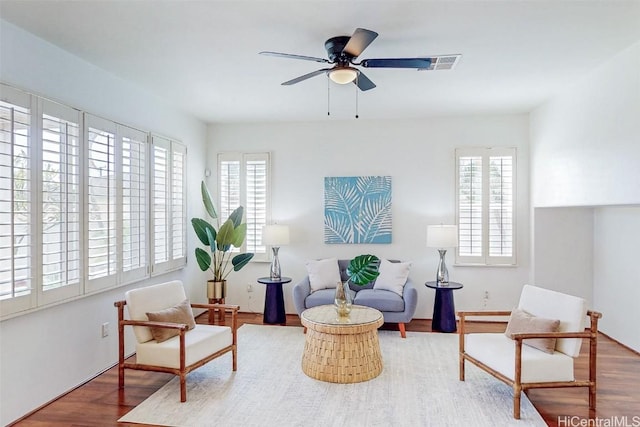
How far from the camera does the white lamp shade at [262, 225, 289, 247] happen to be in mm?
5504

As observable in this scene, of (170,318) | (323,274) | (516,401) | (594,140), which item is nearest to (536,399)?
(516,401)

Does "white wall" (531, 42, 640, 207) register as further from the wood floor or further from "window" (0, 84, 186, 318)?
"window" (0, 84, 186, 318)

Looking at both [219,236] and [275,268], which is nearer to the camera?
[219,236]

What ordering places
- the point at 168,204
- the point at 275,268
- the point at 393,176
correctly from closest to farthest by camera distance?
the point at 168,204, the point at 275,268, the point at 393,176

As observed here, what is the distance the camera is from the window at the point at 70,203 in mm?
2895

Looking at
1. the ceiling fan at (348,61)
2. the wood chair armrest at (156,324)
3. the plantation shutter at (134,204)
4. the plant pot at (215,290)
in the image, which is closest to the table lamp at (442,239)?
the ceiling fan at (348,61)

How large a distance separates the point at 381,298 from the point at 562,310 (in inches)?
81.9

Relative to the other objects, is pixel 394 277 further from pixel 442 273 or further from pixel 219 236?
pixel 219 236

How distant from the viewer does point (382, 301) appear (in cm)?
485

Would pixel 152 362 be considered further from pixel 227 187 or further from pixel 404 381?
pixel 227 187

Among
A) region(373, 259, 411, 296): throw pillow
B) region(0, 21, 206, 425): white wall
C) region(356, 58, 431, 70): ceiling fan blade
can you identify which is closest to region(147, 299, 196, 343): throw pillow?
region(0, 21, 206, 425): white wall

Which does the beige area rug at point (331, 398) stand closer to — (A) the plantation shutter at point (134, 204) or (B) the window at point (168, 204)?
(A) the plantation shutter at point (134, 204)

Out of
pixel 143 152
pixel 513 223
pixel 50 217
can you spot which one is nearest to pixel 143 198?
pixel 143 152

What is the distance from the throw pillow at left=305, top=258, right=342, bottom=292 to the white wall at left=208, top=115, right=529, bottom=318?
491 millimetres
